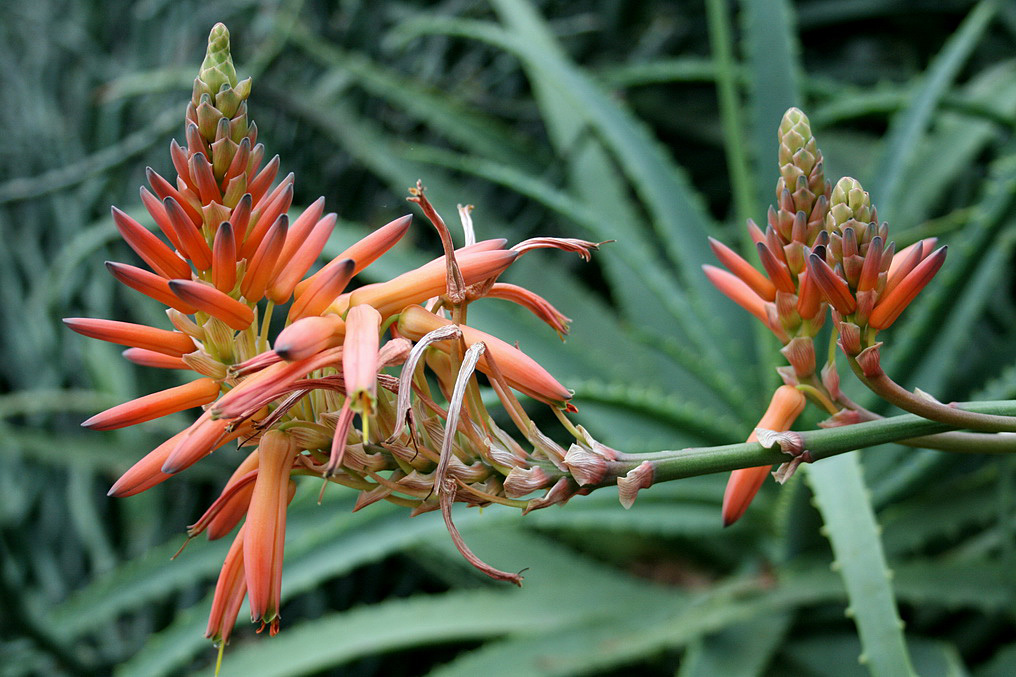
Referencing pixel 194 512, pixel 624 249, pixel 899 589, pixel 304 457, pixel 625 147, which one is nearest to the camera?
pixel 304 457

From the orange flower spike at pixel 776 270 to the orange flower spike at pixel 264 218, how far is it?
19 cm

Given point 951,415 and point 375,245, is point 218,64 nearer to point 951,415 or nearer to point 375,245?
point 375,245

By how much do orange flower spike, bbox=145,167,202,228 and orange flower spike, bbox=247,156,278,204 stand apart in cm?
2

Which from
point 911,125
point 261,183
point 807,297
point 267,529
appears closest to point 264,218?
point 261,183

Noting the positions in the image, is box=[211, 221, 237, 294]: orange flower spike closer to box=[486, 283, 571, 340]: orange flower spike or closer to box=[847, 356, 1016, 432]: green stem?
box=[486, 283, 571, 340]: orange flower spike

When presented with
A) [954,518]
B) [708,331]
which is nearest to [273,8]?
[708,331]

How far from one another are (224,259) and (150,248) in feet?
0.12

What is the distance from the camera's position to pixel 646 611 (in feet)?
2.92

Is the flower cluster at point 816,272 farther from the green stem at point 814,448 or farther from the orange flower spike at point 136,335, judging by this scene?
the orange flower spike at point 136,335

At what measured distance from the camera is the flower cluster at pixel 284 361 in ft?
0.89

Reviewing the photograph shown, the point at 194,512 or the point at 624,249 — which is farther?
the point at 194,512

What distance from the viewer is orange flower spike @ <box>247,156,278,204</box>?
306 millimetres

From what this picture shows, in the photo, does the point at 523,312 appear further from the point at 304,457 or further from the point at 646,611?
the point at 304,457

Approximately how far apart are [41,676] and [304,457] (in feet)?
3.06
